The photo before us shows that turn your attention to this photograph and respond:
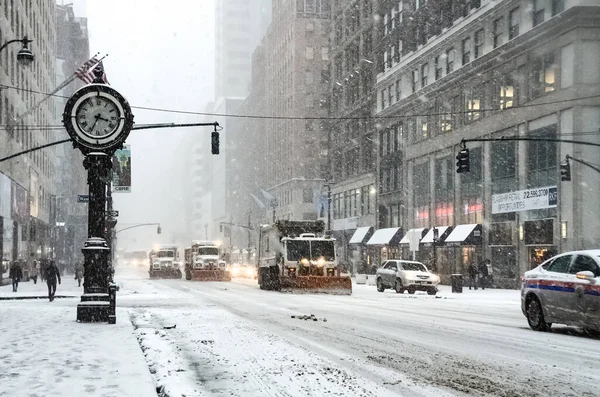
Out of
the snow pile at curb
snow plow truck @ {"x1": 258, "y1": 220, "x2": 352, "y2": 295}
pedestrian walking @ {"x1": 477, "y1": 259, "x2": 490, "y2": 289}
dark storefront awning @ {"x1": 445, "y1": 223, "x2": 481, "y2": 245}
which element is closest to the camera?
the snow pile at curb

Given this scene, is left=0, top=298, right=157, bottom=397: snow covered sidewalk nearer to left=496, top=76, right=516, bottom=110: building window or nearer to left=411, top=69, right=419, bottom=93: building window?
left=496, top=76, right=516, bottom=110: building window

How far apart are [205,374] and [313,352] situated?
267 centimetres

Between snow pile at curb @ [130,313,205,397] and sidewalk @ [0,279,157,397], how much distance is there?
6.4 inches

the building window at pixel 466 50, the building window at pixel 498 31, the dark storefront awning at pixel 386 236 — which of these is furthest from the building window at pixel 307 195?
the building window at pixel 498 31

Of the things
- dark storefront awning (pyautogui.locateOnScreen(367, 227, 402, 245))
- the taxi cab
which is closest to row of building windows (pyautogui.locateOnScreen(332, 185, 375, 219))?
dark storefront awning (pyautogui.locateOnScreen(367, 227, 402, 245))

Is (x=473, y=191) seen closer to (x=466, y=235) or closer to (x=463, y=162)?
(x=466, y=235)

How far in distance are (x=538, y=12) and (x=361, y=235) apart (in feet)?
116

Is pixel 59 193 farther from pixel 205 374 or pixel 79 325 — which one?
pixel 205 374

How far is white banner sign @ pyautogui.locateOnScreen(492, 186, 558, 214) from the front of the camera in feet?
132

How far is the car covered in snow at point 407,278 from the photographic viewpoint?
3806 centimetres

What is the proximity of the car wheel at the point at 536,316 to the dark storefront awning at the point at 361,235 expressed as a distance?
55.4 meters

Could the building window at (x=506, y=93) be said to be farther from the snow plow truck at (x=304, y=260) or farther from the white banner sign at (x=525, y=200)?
the snow plow truck at (x=304, y=260)

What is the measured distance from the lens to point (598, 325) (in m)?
14.6

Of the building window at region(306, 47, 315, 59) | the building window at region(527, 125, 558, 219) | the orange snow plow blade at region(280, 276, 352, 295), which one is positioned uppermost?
the building window at region(306, 47, 315, 59)
